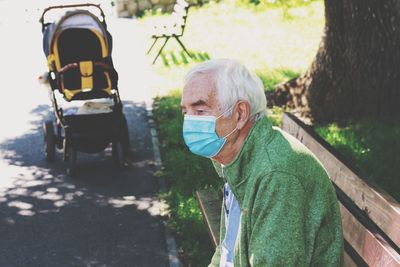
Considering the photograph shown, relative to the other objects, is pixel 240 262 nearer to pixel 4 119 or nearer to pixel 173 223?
pixel 173 223

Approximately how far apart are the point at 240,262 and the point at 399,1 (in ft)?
18.9

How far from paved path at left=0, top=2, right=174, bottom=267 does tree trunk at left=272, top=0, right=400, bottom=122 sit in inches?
99.3

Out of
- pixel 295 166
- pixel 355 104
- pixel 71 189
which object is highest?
Answer: pixel 295 166

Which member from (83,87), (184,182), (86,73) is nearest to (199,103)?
(184,182)

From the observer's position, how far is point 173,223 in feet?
18.9

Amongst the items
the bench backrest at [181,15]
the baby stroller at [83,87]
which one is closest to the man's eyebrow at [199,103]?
the baby stroller at [83,87]

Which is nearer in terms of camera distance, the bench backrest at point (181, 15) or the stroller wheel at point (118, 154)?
the stroller wheel at point (118, 154)

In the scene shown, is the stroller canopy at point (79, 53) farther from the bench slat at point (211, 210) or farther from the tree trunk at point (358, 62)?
the tree trunk at point (358, 62)

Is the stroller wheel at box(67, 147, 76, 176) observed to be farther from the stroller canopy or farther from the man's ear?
the man's ear

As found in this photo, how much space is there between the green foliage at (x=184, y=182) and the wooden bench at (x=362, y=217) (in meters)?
1.16

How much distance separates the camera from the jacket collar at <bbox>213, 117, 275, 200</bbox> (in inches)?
105

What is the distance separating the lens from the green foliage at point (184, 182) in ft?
17.3

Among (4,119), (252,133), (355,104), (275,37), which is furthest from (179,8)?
(252,133)

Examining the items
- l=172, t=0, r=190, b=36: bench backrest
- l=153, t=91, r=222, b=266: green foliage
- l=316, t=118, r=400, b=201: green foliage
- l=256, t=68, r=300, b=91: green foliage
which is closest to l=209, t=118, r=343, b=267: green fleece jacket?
l=153, t=91, r=222, b=266: green foliage
